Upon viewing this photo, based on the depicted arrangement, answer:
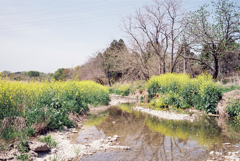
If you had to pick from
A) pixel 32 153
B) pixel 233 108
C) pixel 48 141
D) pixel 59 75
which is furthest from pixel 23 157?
pixel 59 75

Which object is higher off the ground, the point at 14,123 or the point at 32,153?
the point at 14,123

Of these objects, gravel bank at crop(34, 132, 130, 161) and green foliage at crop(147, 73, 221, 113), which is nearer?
gravel bank at crop(34, 132, 130, 161)

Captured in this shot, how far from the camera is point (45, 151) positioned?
5.08 m

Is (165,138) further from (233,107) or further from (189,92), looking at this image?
(189,92)

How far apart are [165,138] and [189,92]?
24.1ft

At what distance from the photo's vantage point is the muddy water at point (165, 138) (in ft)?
17.6

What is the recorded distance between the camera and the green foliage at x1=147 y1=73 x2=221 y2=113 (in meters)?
11.7

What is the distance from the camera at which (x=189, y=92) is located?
13.4 meters

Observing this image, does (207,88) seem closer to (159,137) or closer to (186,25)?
(159,137)

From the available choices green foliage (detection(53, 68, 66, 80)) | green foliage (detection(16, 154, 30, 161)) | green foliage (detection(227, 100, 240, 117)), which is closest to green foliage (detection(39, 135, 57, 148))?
green foliage (detection(16, 154, 30, 161))

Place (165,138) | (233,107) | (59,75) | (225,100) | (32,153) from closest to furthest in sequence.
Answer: (32,153), (165,138), (233,107), (225,100), (59,75)

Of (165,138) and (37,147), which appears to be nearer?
(37,147)

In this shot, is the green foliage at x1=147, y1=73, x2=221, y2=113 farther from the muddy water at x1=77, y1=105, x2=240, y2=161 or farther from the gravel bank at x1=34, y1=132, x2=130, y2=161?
the gravel bank at x1=34, y1=132, x2=130, y2=161

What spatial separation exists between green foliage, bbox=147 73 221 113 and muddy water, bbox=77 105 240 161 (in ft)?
6.82
